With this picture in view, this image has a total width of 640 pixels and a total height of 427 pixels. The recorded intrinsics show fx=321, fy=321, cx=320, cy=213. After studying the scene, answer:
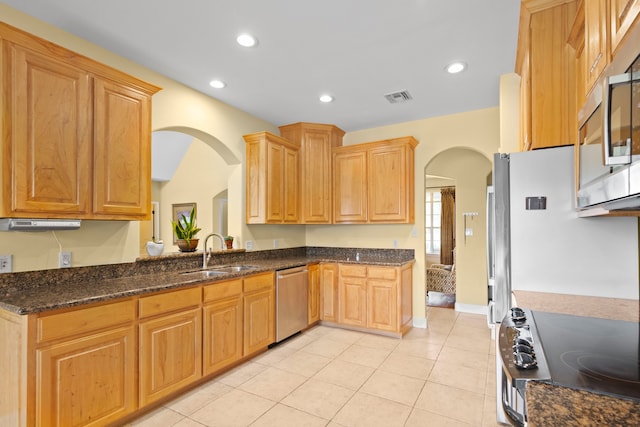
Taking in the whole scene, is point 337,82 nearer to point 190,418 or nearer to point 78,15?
point 78,15

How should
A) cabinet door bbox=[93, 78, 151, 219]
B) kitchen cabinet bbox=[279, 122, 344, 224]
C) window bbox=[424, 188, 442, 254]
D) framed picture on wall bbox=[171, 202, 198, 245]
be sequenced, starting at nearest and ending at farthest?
cabinet door bbox=[93, 78, 151, 219] < kitchen cabinet bbox=[279, 122, 344, 224] < framed picture on wall bbox=[171, 202, 198, 245] < window bbox=[424, 188, 442, 254]

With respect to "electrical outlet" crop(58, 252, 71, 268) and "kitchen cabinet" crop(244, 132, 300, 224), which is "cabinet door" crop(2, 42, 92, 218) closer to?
"electrical outlet" crop(58, 252, 71, 268)

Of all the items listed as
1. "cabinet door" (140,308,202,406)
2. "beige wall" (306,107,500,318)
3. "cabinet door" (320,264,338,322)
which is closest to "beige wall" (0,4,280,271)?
"cabinet door" (140,308,202,406)

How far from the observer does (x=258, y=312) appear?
3.21 metres

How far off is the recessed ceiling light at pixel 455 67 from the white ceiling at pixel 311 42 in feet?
0.20

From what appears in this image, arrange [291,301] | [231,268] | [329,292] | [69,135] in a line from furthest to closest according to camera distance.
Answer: [329,292]
[291,301]
[231,268]
[69,135]

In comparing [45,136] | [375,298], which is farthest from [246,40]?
[375,298]

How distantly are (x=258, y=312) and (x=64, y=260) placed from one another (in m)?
1.65

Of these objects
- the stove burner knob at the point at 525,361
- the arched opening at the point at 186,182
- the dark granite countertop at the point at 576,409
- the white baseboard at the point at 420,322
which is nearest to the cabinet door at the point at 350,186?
the white baseboard at the point at 420,322

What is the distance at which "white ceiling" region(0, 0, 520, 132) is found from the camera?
2.13 m

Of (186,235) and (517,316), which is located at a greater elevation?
(186,235)

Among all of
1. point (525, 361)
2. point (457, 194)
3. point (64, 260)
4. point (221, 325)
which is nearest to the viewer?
point (525, 361)

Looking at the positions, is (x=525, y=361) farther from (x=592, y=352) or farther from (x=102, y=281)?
(x=102, y=281)

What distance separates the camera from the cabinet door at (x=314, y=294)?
405cm
